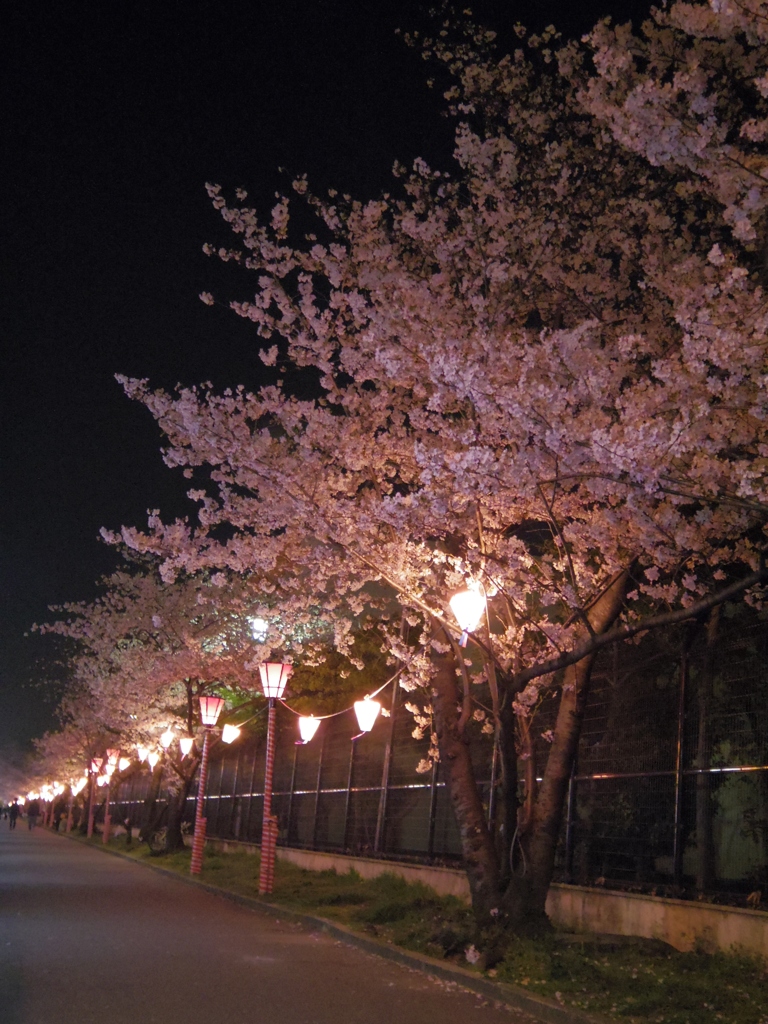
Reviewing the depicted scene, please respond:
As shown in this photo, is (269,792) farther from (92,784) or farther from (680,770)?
(92,784)

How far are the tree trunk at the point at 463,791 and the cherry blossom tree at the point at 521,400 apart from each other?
30mm

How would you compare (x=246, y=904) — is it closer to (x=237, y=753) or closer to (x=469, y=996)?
(x=469, y=996)

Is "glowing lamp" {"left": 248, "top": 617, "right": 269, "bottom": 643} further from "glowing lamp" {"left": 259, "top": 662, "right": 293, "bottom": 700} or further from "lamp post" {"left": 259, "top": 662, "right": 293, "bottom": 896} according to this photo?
"glowing lamp" {"left": 259, "top": 662, "right": 293, "bottom": 700}

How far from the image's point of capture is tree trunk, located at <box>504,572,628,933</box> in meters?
11.4

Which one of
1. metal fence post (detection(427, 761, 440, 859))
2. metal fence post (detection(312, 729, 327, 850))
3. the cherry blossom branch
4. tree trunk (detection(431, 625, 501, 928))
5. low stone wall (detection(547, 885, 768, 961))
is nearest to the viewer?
the cherry blossom branch

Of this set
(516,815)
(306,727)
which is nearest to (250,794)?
(306,727)

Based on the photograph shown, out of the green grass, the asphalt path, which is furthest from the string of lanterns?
the asphalt path

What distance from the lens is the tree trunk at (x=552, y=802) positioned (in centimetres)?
1140

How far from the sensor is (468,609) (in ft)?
35.4

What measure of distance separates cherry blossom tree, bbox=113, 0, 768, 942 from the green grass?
0.83 meters

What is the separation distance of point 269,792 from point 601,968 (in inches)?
420

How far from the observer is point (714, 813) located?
37.5ft

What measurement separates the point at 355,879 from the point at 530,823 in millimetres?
9134

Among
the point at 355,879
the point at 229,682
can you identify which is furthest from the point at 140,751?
the point at 355,879
